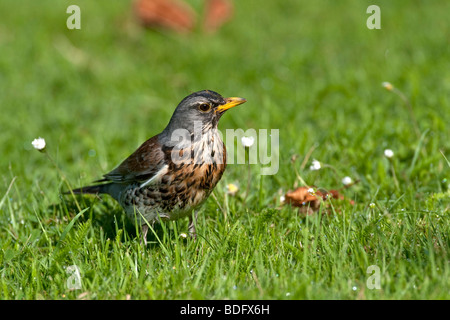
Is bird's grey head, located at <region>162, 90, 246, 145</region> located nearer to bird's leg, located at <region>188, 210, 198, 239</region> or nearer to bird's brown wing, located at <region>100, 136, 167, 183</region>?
bird's brown wing, located at <region>100, 136, 167, 183</region>

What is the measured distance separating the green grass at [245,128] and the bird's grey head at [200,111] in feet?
2.37

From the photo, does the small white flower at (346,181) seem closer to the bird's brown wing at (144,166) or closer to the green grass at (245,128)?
the green grass at (245,128)

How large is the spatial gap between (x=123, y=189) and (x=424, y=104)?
375cm

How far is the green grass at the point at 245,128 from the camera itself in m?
3.72

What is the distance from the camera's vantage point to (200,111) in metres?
4.37

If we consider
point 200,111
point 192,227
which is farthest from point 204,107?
point 192,227

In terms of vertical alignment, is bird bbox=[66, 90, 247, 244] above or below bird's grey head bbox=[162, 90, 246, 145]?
below

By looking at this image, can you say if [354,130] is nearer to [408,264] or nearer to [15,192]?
[408,264]

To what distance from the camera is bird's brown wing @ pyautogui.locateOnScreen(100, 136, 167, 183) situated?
14.2ft

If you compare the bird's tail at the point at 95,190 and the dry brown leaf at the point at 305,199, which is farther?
the bird's tail at the point at 95,190

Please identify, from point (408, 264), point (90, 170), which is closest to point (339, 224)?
point (408, 264)

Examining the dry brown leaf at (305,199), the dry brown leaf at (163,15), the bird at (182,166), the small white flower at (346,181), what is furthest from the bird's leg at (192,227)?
the dry brown leaf at (163,15)

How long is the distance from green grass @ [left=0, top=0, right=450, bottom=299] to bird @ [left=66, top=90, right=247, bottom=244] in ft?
0.63

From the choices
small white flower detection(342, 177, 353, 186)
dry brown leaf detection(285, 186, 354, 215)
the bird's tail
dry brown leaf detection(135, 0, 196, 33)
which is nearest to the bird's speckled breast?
the bird's tail
